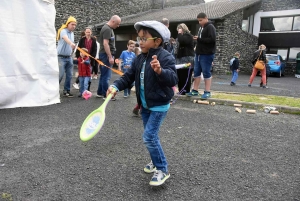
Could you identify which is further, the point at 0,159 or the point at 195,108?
the point at 195,108

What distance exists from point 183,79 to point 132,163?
4.10m

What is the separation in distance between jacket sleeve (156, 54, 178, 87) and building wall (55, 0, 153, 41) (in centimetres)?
1784

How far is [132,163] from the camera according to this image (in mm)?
3045

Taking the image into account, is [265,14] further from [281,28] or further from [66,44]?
[66,44]

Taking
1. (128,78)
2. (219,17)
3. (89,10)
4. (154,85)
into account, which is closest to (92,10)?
(89,10)

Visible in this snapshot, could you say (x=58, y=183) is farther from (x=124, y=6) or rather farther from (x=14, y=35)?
(x=124, y=6)

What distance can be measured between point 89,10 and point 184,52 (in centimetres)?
1643

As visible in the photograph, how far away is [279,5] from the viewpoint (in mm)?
24766

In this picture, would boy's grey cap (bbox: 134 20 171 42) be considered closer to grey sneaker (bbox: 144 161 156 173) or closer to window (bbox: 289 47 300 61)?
grey sneaker (bbox: 144 161 156 173)

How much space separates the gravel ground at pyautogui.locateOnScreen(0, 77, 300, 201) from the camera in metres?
2.44

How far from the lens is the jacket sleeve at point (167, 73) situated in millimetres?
2297

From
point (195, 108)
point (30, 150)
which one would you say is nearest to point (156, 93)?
point (30, 150)

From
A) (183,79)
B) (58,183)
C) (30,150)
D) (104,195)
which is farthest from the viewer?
(183,79)

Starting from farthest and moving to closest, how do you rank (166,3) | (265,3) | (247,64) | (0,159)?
(166,3), (265,3), (247,64), (0,159)
